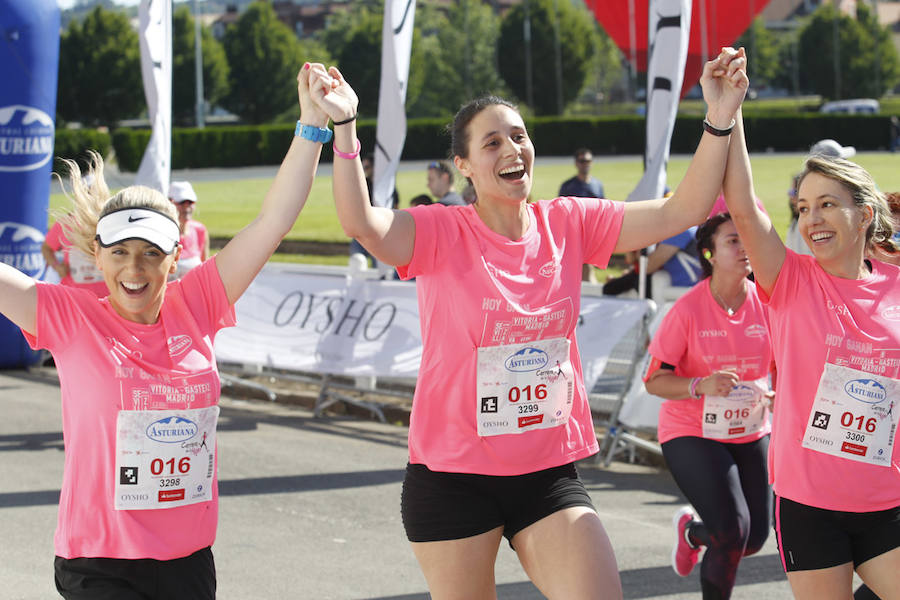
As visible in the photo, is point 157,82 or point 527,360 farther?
point 157,82

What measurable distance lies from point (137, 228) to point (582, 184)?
40.0ft

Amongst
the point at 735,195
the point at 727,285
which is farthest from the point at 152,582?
the point at 727,285

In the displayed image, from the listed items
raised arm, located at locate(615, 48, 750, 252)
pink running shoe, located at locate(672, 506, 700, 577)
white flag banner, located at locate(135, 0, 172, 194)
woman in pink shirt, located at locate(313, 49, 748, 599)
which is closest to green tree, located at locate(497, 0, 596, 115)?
white flag banner, located at locate(135, 0, 172, 194)

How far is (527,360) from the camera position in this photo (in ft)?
12.3

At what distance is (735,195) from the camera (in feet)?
12.2

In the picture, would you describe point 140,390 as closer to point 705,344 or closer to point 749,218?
point 749,218

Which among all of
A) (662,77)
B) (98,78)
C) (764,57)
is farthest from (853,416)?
(764,57)

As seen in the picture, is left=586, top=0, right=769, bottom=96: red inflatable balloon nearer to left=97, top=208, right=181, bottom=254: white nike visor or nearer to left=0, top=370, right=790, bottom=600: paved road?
left=0, top=370, right=790, bottom=600: paved road

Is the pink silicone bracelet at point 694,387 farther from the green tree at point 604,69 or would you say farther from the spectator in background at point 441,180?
the green tree at point 604,69

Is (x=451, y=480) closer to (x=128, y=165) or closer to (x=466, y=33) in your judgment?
(x=128, y=165)

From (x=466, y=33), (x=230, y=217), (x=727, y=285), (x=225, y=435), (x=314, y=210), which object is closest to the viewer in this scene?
(x=727, y=285)

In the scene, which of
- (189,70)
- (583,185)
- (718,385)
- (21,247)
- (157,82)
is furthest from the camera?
(189,70)

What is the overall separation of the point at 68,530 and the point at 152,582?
28cm

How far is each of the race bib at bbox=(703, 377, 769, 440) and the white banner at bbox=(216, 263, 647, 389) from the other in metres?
3.61
